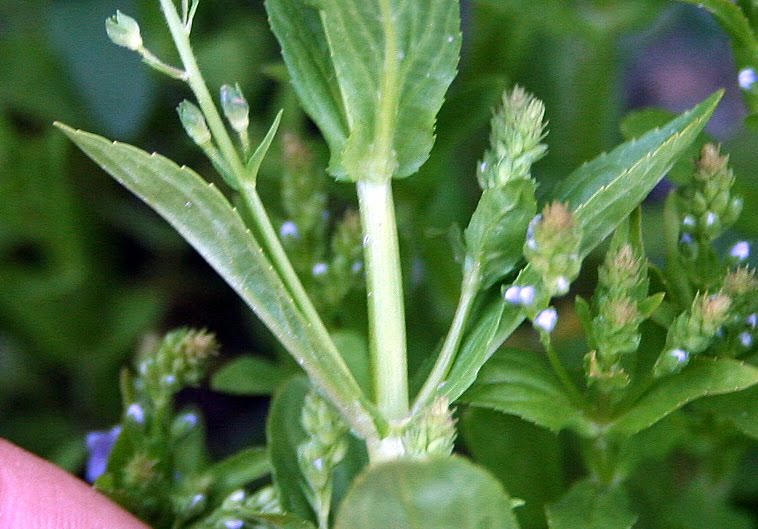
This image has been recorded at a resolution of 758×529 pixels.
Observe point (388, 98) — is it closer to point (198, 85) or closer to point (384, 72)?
point (384, 72)

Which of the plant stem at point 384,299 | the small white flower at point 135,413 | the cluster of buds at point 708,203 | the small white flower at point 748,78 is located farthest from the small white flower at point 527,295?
the small white flower at point 135,413

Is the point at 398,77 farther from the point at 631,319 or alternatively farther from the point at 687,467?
the point at 687,467

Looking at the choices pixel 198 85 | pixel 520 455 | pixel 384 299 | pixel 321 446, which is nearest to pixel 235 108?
pixel 198 85

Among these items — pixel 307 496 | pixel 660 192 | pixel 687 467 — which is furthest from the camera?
pixel 660 192

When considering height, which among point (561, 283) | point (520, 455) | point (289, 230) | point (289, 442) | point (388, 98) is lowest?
point (520, 455)

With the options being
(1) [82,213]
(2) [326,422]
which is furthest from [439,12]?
(1) [82,213]

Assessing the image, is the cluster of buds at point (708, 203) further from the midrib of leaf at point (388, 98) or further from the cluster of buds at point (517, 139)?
the midrib of leaf at point (388, 98)
